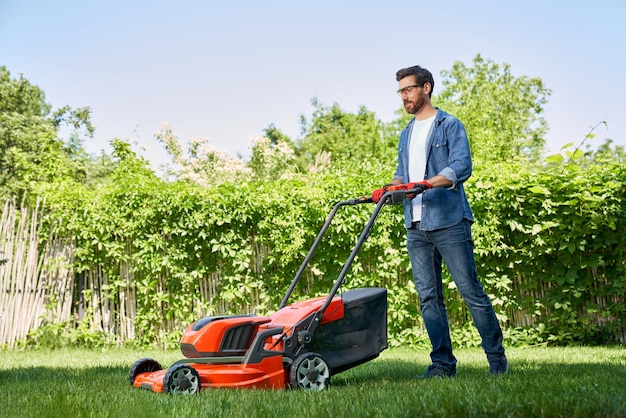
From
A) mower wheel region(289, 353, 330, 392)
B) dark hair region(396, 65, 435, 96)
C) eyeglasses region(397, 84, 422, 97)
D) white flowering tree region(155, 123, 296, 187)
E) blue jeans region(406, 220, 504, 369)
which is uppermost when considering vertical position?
white flowering tree region(155, 123, 296, 187)

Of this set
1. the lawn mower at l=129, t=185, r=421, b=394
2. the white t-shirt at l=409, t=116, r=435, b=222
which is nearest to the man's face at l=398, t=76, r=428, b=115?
the white t-shirt at l=409, t=116, r=435, b=222

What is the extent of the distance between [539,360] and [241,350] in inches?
102

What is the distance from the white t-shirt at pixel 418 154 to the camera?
4316mm

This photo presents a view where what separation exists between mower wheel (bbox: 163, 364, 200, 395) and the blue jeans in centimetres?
143

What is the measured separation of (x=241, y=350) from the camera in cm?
387

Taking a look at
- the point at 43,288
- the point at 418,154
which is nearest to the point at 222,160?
the point at 43,288

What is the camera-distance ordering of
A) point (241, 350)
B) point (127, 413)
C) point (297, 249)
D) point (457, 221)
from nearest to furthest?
point (127, 413) → point (241, 350) → point (457, 221) → point (297, 249)

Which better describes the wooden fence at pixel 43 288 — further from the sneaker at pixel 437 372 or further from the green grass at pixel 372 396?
the sneaker at pixel 437 372

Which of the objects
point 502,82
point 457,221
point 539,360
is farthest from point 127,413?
point 502,82

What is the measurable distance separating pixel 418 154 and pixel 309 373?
4.87 feet

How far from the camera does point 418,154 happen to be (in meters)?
4.39

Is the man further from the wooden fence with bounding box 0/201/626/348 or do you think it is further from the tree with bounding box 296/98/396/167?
the tree with bounding box 296/98/396/167

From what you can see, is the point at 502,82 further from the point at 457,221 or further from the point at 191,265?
the point at 457,221

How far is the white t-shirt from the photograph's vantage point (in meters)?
4.32
